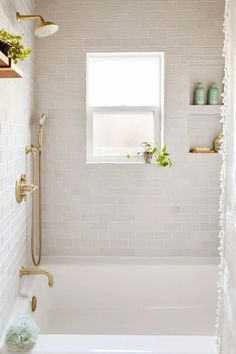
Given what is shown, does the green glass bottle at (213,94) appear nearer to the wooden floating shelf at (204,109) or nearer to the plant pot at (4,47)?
the wooden floating shelf at (204,109)

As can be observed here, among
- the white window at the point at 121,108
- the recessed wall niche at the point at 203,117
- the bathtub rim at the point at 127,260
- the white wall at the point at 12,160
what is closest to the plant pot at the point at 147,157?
the white window at the point at 121,108

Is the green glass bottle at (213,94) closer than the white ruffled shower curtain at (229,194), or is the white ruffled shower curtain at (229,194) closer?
the white ruffled shower curtain at (229,194)

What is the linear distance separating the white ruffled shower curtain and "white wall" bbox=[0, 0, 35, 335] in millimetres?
1062

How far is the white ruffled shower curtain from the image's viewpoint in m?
1.60

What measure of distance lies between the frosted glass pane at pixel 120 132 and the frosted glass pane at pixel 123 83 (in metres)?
0.11

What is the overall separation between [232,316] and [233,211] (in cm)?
40

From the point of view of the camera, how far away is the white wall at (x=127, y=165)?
327cm

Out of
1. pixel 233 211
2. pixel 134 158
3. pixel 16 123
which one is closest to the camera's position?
pixel 233 211

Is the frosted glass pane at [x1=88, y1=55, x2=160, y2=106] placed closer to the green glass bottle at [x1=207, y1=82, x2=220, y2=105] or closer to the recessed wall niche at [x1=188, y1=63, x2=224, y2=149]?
the recessed wall niche at [x1=188, y1=63, x2=224, y2=149]

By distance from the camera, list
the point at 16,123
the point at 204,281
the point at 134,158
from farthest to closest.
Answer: the point at 134,158 → the point at 204,281 → the point at 16,123

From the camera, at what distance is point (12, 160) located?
96.5 inches

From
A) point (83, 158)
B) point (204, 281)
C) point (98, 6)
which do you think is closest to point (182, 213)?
point (204, 281)

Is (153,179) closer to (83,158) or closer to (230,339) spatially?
(83,158)

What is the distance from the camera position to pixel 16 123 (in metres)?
2.58
